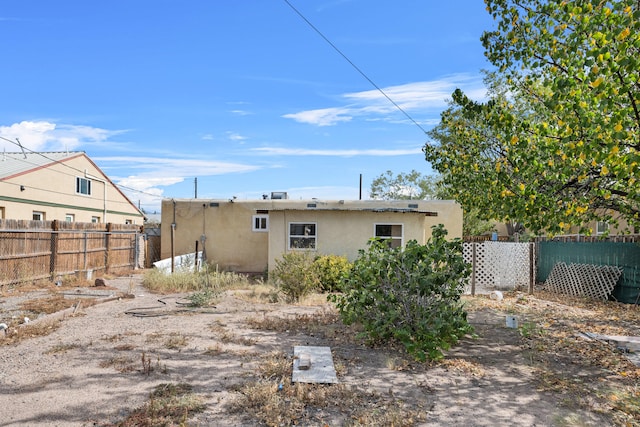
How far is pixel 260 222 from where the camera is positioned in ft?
61.2

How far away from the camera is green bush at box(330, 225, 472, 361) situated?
6.09m

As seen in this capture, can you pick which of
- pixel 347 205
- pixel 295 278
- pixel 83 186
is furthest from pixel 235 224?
pixel 83 186

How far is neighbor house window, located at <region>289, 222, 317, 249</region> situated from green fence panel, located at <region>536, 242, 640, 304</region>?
8123mm

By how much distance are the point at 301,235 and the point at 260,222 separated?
11.7 feet

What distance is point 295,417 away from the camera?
3.95 metres

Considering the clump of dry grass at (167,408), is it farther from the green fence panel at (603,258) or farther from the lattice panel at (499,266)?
the lattice panel at (499,266)

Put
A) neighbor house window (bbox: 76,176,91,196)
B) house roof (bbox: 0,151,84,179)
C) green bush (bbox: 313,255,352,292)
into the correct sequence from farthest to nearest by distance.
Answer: neighbor house window (bbox: 76,176,91,196) < house roof (bbox: 0,151,84,179) < green bush (bbox: 313,255,352,292)

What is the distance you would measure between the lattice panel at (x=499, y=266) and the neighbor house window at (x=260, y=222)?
8.02m

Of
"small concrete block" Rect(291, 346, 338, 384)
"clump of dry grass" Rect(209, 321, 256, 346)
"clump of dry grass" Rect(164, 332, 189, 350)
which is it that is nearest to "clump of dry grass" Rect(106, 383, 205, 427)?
"small concrete block" Rect(291, 346, 338, 384)

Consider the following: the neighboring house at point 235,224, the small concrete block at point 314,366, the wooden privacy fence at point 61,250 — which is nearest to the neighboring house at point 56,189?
the wooden privacy fence at point 61,250

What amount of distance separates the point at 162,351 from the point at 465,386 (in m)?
3.78

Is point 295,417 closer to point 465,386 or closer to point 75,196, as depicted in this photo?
point 465,386

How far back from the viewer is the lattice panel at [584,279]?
12508mm

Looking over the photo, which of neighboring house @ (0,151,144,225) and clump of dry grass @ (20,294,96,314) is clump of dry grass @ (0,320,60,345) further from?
neighboring house @ (0,151,144,225)
